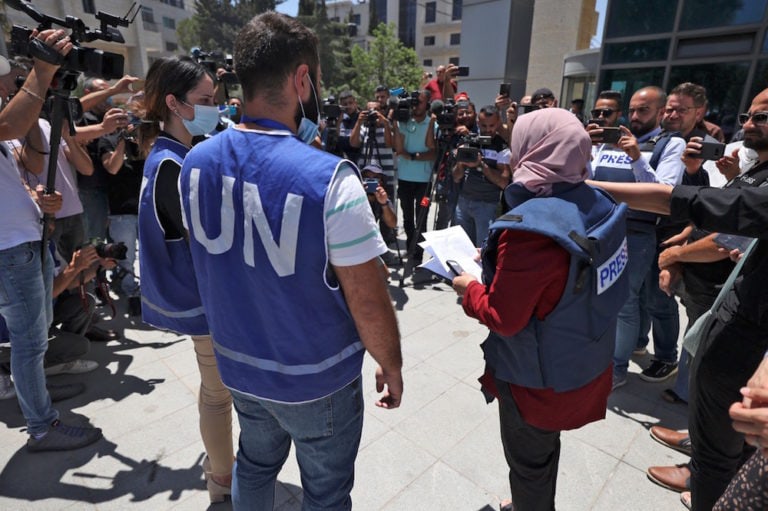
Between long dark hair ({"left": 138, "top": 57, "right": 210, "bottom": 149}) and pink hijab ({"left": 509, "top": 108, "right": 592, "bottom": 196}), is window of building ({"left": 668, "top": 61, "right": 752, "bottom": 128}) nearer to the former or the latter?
pink hijab ({"left": 509, "top": 108, "right": 592, "bottom": 196})

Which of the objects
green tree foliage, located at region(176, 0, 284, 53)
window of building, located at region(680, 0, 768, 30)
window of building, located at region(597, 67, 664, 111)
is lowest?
window of building, located at region(597, 67, 664, 111)

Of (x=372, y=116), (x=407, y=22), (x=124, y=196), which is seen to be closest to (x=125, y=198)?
(x=124, y=196)

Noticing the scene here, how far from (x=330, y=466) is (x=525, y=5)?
18614 millimetres

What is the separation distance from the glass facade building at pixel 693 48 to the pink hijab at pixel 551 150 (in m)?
9.87

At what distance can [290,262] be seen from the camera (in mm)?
1233

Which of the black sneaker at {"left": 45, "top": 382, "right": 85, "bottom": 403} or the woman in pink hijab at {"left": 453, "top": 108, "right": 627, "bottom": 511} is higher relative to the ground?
the woman in pink hijab at {"left": 453, "top": 108, "right": 627, "bottom": 511}

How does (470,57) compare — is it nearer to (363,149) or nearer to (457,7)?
(363,149)

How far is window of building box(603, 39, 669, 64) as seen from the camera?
10.1m

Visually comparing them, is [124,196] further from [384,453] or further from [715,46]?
[715,46]

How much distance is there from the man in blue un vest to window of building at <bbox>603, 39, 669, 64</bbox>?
38.7ft

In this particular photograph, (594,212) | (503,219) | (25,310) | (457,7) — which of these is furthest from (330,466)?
(457,7)

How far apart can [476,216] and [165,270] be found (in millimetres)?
3670

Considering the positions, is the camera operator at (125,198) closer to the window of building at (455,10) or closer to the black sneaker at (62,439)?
the black sneaker at (62,439)

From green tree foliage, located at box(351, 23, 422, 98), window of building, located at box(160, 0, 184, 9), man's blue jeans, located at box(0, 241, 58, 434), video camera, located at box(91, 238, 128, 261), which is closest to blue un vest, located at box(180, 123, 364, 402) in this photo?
man's blue jeans, located at box(0, 241, 58, 434)
